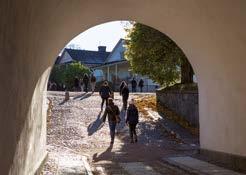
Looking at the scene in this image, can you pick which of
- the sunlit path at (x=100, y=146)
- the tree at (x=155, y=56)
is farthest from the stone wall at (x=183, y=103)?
the tree at (x=155, y=56)

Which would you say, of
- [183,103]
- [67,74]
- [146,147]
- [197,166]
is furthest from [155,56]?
[67,74]

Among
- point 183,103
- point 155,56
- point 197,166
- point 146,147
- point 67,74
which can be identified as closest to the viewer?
point 197,166

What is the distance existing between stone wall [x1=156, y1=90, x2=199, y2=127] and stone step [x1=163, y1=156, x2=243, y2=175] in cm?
746

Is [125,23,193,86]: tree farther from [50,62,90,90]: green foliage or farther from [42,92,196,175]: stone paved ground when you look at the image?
[50,62,90,90]: green foliage

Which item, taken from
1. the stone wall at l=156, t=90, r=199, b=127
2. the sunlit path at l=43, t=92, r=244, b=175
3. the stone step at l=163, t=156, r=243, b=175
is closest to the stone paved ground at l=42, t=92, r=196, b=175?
the sunlit path at l=43, t=92, r=244, b=175

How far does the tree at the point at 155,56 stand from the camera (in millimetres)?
22922

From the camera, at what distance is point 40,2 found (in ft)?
21.3

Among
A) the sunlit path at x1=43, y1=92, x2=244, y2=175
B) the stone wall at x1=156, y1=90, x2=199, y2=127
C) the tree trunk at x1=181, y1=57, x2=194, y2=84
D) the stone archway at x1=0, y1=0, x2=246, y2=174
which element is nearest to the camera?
the stone archway at x1=0, y1=0, x2=246, y2=174

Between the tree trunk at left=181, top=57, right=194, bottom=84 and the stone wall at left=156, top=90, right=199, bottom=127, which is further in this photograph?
the tree trunk at left=181, top=57, right=194, bottom=84

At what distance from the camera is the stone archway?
18.2 feet

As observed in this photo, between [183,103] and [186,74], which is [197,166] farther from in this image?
[186,74]

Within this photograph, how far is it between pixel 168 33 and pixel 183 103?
28.8 ft

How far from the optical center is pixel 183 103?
21.1m

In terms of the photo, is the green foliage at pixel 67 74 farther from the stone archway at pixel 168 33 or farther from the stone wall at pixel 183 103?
the stone archway at pixel 168 33
